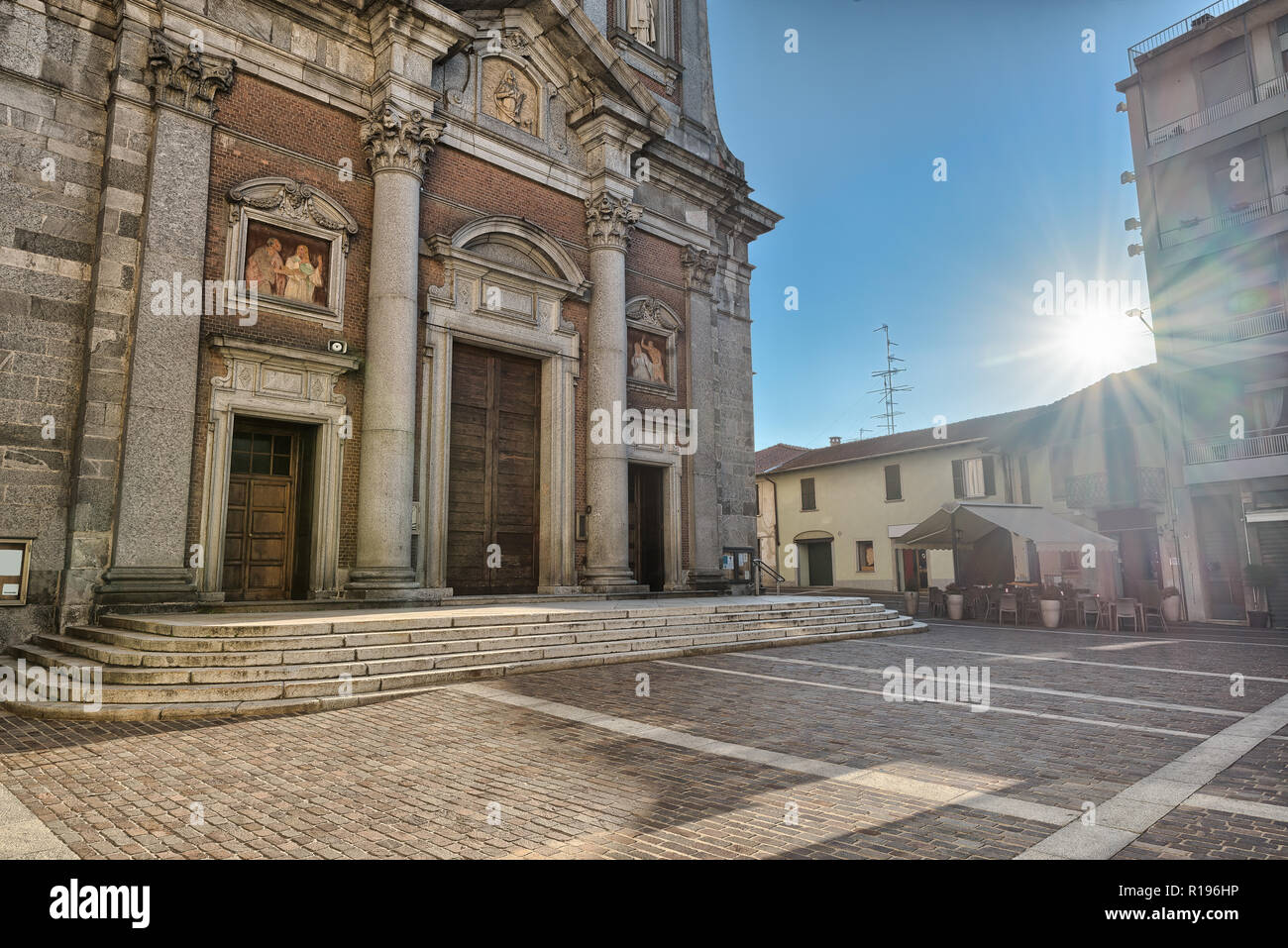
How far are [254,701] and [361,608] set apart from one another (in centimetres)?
505

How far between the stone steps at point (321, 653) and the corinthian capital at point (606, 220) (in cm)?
882

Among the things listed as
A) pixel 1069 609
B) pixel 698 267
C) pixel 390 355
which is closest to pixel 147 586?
pixel 390 355

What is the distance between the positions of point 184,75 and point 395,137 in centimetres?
320

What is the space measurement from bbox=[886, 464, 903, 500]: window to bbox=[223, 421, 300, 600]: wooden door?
27991 millimetres

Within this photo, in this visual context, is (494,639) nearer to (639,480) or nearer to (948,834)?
(948,834)

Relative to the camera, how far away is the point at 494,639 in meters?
9.72

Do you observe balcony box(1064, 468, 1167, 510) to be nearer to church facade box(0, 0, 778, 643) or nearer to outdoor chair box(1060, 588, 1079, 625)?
outdoor chair box(1060, 588, 1079, 625)

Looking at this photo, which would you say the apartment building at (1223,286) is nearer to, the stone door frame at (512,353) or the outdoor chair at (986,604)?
the outdoor chair at (986,604)

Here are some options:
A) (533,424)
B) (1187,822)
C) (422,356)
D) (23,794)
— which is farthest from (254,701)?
(533,424)

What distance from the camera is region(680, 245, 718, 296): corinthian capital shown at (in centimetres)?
1964

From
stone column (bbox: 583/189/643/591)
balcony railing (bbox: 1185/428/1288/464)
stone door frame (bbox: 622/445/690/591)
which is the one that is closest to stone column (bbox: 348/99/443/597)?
stone column (bbox: 583/189/643/591)

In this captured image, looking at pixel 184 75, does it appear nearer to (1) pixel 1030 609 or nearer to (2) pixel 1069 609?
(1) pixel 1030 609

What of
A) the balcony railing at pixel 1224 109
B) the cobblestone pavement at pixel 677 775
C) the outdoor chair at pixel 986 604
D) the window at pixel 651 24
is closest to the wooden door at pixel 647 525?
the outdoor chair at pixel 986 604
